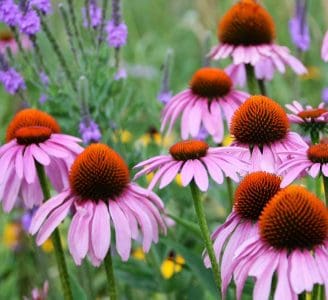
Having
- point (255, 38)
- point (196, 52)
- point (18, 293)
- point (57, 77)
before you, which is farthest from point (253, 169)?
point (196, 52)

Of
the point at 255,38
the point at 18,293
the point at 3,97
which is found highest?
the point at 255,38

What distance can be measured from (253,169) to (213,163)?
0.07m

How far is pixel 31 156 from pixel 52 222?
0.17m

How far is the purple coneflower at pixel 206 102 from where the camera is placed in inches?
62.1

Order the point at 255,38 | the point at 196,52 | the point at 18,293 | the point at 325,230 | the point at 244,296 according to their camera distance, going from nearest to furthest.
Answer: the point at 325,230, the point at 244,296, the point at 255,38, the point at 18,293, the point at 196,52

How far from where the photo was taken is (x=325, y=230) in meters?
0.94

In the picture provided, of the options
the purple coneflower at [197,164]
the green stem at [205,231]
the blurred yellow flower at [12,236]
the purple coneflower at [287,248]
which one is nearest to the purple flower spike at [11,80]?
the purple coneflower at [197,164]

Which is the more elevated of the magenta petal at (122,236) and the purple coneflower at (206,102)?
the purple coneflower at (206,102)

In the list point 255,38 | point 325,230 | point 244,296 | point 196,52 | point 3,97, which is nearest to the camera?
point 325,230

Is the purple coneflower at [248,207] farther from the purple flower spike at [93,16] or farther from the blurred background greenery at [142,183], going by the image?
the purple flower spike at [93,16]

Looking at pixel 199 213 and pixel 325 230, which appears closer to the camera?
pixel 325 230

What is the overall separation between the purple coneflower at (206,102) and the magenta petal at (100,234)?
48 cm

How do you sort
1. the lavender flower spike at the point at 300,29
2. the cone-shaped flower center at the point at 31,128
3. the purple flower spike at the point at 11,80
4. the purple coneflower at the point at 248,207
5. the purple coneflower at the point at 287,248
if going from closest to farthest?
the purple coneflower at the point at 287,248 → the purple coneflower at the point at 248,207 → the cone-shaped flower center at the point at 31,128 → the purple flower spike at the point at 11,80 → the lavender flower spike at the point at 300,29

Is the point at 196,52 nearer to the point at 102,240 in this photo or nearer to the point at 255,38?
the point at 255,38
